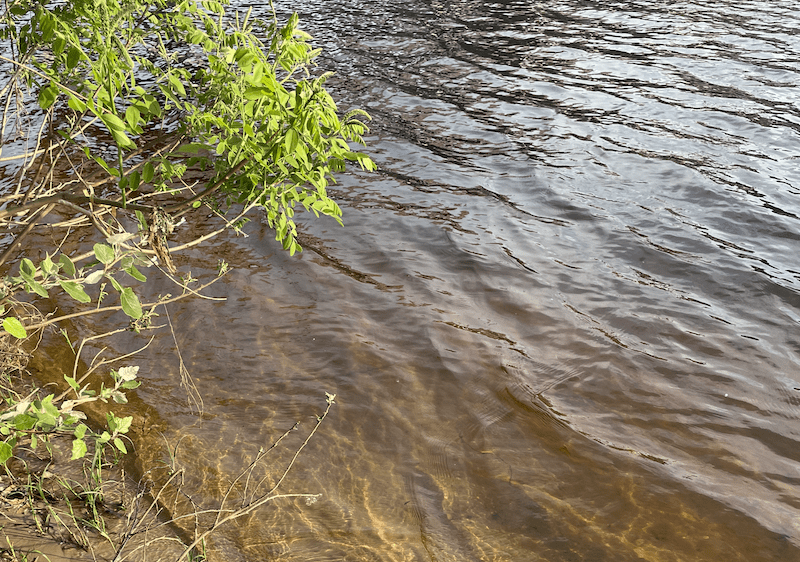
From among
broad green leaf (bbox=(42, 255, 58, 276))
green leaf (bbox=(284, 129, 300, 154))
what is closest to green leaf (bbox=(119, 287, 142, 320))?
broad green leaf (bbox=(42, 255, 58, 276))

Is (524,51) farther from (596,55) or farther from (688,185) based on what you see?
(688,185)

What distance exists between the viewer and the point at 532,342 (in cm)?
521

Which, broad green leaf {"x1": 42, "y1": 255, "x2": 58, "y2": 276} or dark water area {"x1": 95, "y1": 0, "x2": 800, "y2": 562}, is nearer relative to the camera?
broad green leaf {"x1": 42, "y1": 255, "x2": 58, "y2": 276}

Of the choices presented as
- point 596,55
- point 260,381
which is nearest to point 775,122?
point 596,55

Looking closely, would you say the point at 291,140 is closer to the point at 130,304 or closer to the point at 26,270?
the point at 130,304

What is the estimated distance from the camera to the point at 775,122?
877cm

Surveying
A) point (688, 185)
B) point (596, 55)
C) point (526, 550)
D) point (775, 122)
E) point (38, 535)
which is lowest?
point (526, 550)

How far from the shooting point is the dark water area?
12.1 feet

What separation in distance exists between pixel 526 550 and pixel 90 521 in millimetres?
2385

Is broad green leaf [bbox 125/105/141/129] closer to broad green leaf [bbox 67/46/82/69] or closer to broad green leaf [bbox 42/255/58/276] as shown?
broad green leaf [bbox 67/46/82/69]

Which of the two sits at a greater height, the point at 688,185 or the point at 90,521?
the point at 688,185

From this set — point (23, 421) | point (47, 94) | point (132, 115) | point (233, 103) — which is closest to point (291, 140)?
point (233, 103)

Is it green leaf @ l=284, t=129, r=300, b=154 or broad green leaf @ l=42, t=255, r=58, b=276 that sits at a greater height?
green leaf @ l=284, t=129, r=300, b=154

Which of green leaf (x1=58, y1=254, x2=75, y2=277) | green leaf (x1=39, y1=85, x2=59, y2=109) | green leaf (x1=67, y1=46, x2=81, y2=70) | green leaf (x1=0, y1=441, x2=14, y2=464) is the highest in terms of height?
green leaf (x1=67, y1=46, x2=81, y2=70)
